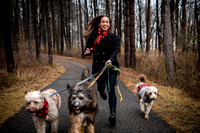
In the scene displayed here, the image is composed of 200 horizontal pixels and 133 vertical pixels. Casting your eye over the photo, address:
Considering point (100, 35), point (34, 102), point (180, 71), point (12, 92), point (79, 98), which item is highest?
point (100, 35)

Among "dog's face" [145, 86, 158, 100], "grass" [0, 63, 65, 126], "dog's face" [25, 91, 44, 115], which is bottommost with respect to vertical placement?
"grass" [0, 63, 65, 126]

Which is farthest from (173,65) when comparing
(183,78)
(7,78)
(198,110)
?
(7,78)

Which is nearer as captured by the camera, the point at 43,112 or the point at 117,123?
the point at 43,112

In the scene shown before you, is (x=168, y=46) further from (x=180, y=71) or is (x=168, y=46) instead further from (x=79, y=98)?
(x=79, y=98)

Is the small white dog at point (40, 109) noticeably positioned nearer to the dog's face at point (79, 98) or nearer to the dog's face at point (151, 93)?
the dog's face at point (79, 98)

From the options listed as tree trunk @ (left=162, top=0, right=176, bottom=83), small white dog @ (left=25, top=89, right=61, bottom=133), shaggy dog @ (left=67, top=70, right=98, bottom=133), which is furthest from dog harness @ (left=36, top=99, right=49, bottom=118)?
tree trunk @ (left=162, top=0, right=176, bottom=83)

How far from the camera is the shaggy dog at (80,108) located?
218 cm

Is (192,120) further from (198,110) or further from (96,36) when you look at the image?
(96,36)

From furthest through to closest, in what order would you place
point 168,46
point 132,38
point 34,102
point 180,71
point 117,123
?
point 132,38, point 180,71, point 168,46, point 117,123, point 34,102

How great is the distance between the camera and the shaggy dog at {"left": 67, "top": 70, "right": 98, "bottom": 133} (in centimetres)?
218

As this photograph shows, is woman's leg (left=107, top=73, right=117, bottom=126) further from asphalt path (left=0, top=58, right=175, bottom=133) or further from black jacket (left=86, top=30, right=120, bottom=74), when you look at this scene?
black jacket (left=86, top=30, right=120, bottom=74)

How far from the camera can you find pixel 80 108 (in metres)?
2.21

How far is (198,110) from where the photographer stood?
417cm

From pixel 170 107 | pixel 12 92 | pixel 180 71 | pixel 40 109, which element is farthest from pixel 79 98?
pixel 180 71
